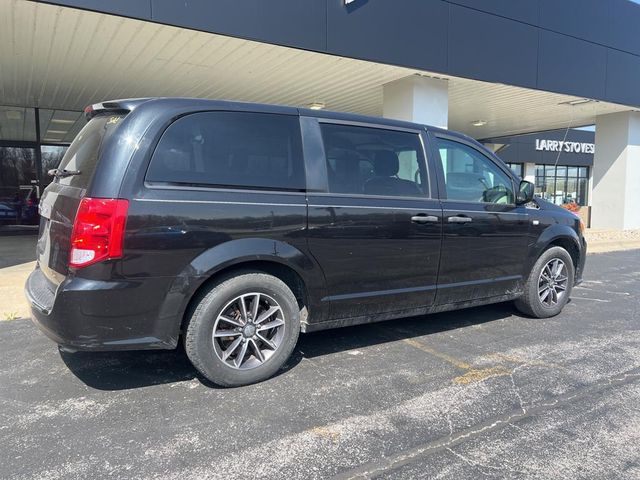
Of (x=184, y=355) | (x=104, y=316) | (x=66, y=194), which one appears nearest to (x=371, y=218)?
(x=184, y=355)

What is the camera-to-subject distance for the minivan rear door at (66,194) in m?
3.08

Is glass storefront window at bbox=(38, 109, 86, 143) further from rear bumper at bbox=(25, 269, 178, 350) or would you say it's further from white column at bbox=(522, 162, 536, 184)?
white column at bbox=(522, 162, 536, 184)

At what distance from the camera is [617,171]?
48.5 feet

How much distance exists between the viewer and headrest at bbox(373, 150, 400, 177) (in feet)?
13.3

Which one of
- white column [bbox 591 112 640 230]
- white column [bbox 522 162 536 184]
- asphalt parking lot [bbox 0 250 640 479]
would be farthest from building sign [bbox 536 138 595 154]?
asphalt parking lot [bbox 0 250 640 479]

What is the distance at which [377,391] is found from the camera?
340 cm

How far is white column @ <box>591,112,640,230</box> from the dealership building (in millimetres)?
34

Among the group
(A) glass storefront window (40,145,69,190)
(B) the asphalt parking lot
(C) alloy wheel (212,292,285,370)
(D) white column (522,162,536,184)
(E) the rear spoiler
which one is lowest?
(B) the asphalt parking lot

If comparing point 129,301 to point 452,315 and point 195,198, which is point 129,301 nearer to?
point 195,198

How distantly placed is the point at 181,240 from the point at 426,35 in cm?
774

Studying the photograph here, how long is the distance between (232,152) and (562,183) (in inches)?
1291

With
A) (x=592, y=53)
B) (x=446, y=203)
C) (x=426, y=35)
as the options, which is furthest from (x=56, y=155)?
(x=592, y=53)

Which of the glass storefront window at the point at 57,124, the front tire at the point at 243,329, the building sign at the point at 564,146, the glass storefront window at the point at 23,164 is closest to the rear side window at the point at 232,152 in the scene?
the front tire at the point at 243,329

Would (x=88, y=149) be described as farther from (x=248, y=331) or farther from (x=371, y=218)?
(x=371, y=218)
